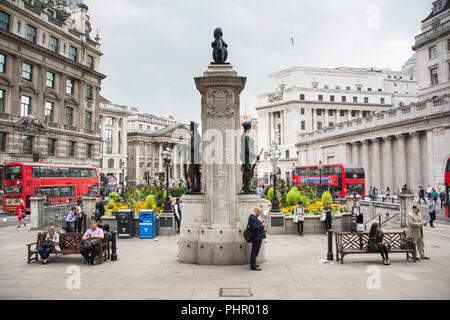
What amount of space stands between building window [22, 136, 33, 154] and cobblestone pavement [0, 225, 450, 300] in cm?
A: 2653

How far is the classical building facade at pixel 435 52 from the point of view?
3750cm

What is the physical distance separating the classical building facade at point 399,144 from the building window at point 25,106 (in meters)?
40.8

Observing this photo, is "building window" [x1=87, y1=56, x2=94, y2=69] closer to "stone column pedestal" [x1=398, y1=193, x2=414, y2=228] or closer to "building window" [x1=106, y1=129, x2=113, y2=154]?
"building window" [x1=106, y1=129, x2=113, y2=154]

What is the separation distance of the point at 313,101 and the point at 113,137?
4734 cm

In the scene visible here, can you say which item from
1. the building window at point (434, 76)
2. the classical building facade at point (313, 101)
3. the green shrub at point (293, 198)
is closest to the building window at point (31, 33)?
the green shrub at point (293, 198)

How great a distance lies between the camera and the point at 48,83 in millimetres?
36500

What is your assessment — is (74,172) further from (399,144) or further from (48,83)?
(399,144)

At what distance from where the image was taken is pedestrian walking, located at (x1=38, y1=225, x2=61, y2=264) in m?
8.96

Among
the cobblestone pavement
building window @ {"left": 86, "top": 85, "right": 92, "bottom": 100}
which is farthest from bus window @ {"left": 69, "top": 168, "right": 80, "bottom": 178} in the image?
the cobblestone pavement

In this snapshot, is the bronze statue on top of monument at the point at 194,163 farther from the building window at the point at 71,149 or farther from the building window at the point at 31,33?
the building window at the point at 71,149

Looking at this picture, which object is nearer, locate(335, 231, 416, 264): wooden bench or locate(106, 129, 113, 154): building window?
locate(335, 231, 416, 264): wooden bench

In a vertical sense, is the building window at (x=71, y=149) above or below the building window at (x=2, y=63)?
below
